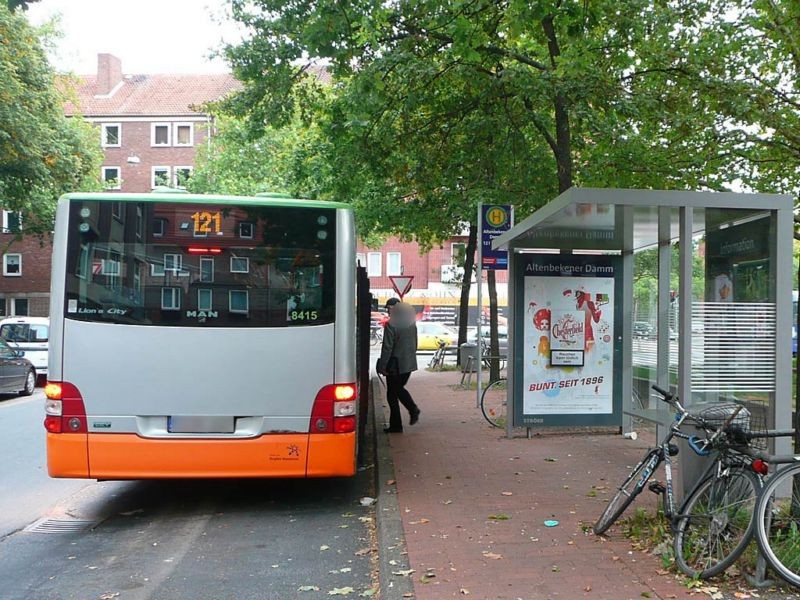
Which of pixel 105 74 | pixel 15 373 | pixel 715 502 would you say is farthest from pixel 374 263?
pixel 715 502

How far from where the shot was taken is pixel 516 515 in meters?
5.93

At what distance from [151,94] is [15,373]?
39528mm

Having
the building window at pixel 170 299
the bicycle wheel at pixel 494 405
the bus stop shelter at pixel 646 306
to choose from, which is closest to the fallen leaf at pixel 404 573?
the bus stop shelter at pixel 646 306

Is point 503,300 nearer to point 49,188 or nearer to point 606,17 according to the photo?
point 49,188

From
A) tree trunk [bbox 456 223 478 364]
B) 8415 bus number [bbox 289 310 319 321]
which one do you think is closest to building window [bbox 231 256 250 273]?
8415 bus number [bbox 289 310 319 321]

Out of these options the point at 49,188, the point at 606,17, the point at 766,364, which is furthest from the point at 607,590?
the point at 49,188

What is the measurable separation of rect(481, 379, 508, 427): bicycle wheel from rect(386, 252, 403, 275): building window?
39.2m

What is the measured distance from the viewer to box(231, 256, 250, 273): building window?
642cm

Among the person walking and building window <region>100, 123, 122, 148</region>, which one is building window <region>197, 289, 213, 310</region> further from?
building window <region>100, 123, 122, 148</region>

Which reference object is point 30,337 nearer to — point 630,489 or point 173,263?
point 173,263

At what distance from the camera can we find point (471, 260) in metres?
21.7

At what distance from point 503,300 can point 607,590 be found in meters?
44.3

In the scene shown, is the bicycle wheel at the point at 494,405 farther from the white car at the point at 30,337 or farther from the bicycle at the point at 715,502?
the white car at the point at 30,337

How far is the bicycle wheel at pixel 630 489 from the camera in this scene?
4.94 metres
